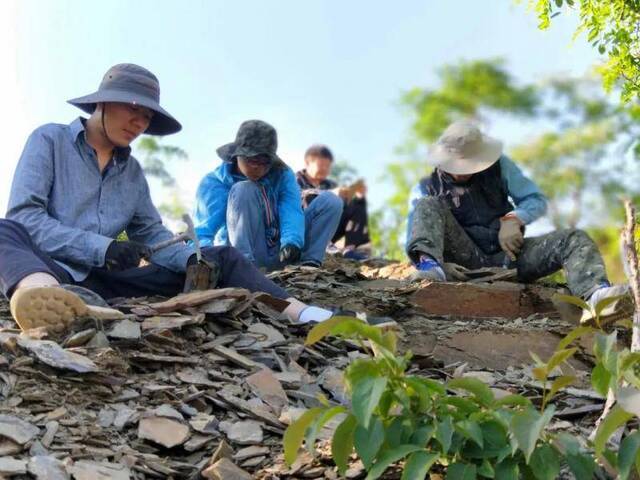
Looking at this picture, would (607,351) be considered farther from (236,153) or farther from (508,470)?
(236,153)

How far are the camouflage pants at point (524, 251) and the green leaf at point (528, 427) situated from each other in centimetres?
287

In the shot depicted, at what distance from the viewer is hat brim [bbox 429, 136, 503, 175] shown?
21.0 feet

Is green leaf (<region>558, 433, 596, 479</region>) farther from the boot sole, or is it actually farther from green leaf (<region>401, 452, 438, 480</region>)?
the boot sole

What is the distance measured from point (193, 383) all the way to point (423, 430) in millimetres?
1325

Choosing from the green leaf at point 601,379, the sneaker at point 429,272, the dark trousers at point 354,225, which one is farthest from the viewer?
the dark trousers at point 354,225

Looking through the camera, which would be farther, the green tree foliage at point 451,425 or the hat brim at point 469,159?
the hat brim at point 469,159

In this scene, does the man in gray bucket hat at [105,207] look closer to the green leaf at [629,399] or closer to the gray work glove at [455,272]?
the gray work glove at [455,272]

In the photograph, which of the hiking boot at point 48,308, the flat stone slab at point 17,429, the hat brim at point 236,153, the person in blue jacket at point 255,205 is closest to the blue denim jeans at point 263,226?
the person in blue jacket at point 255,205

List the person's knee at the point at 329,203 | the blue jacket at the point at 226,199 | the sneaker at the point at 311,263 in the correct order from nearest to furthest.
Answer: the blue jacket at the point at 226,199 < the sneaker at the point at 311,263 < the person's knee at the point at 329,203

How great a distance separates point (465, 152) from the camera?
6.52 metres

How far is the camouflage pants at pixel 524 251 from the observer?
18.8ft

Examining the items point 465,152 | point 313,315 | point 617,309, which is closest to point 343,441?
point 313,315

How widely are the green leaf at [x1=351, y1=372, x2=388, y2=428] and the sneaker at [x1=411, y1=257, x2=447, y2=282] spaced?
10.5 ft

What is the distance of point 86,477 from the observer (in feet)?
10.6
